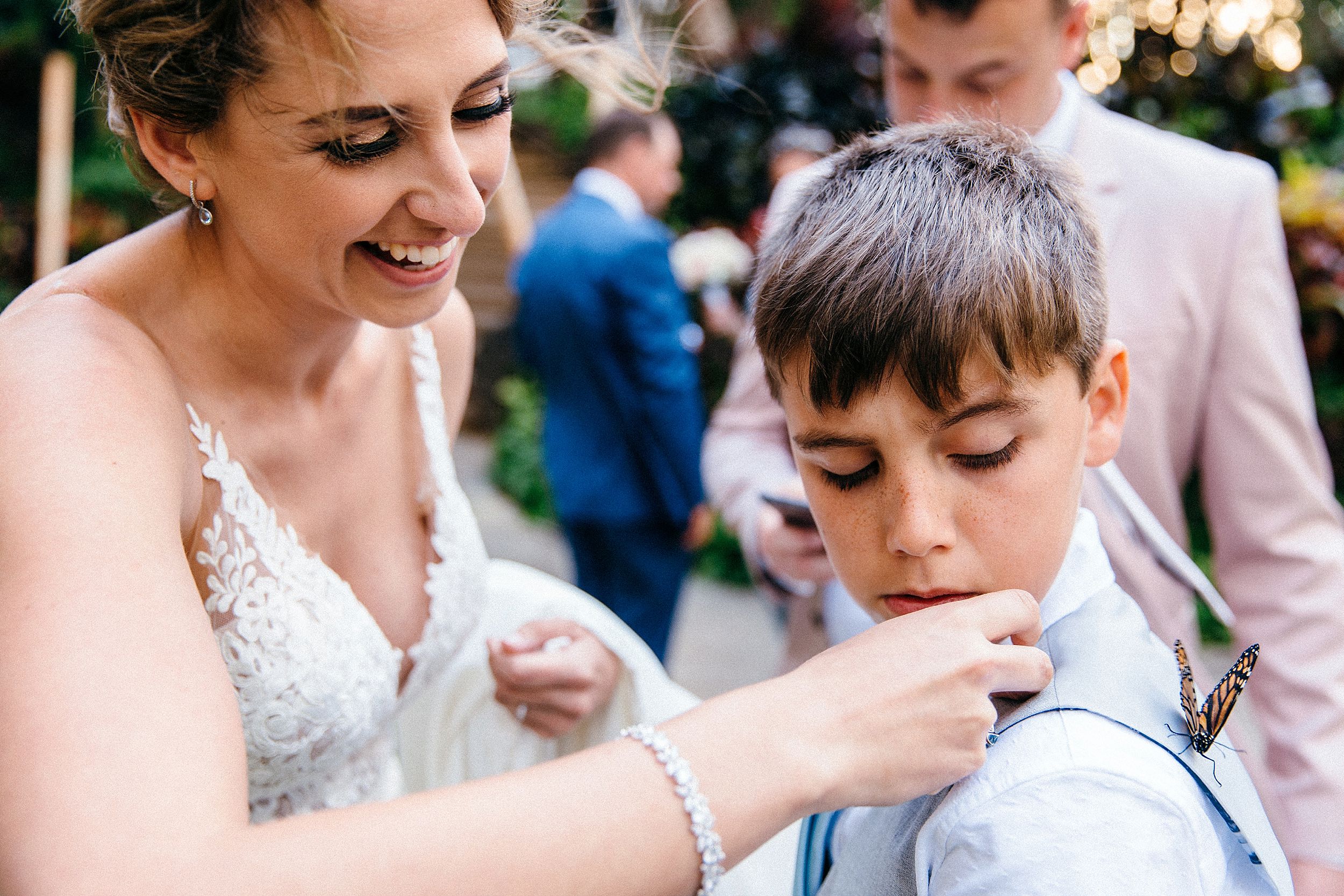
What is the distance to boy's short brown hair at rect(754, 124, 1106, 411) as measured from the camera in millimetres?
1181

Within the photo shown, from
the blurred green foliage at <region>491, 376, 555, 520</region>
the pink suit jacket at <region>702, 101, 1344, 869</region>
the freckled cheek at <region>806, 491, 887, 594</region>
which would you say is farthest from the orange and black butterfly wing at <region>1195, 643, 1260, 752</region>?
the blurred green foliage at <region>491, 376, 555, 520</region>

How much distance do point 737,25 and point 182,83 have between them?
11.1 metres

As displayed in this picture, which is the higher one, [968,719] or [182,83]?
[182,83]

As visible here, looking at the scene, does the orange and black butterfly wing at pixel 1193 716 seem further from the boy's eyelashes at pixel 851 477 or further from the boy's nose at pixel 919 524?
the boy's eyelashes at pixel 851 477

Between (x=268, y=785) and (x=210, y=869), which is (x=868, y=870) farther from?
(x=268, y=785)

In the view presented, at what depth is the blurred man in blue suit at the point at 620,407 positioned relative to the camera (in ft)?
15.7

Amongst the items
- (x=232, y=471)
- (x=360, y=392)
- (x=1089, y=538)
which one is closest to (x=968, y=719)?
(x=1089, y=538)

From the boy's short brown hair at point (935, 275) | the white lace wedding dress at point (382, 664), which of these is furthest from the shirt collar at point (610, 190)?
the boy's short brown hair at point (935, 275)

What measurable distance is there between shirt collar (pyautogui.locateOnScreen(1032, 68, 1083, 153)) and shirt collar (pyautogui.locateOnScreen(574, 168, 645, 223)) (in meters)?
3.12

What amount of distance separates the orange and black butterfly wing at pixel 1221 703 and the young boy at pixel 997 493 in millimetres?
38

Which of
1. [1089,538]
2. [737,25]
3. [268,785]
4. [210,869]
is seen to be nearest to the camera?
[210,869]

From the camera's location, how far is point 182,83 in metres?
1.26

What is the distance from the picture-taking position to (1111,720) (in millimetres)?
1104

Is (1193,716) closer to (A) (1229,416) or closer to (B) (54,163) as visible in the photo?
(A) (1229,416)
